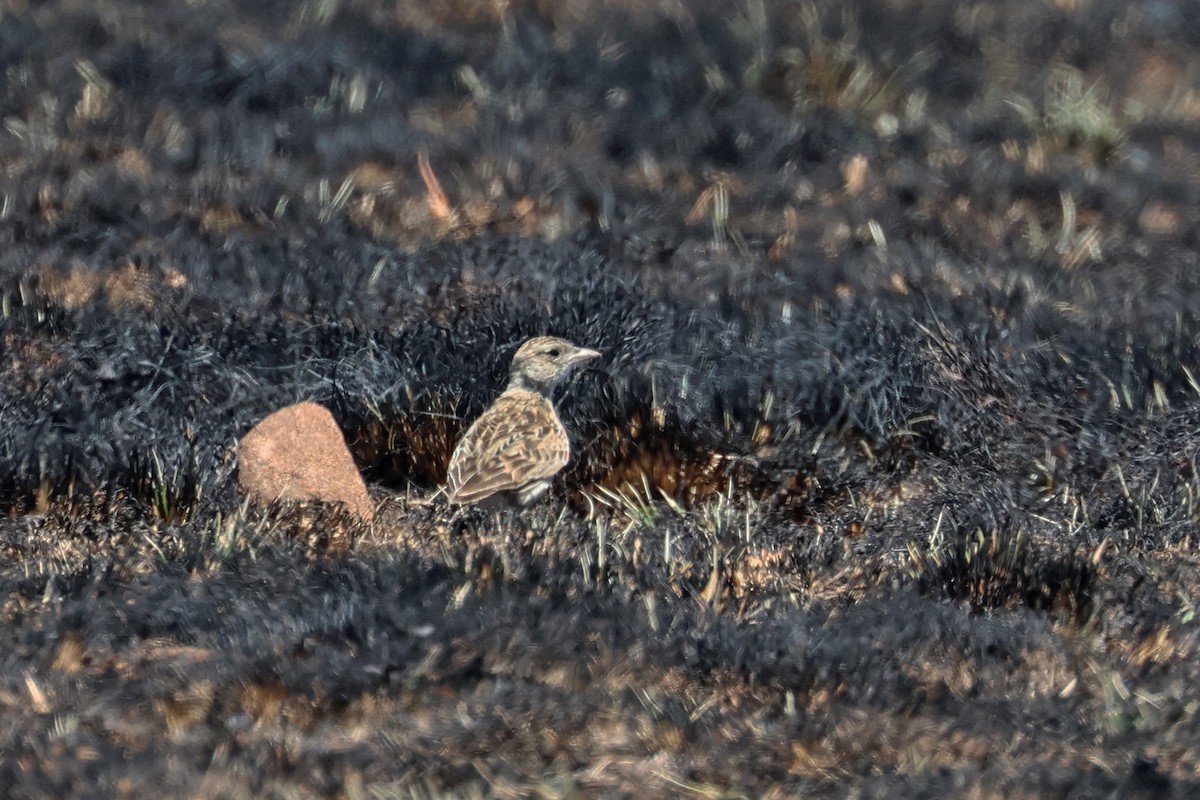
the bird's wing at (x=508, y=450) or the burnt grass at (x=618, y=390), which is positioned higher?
the burnt grass at (x=618, y=390)

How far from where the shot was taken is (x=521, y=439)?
6.27m

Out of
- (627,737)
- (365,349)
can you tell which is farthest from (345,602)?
(365,349)

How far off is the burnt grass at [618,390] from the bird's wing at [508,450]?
15cm

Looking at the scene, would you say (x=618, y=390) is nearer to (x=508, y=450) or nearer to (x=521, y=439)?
(x=521, y=439)

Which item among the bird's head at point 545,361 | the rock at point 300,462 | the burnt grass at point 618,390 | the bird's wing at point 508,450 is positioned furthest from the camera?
the bird's head at point 545,361

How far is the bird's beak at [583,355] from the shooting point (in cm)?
646

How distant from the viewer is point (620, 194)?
7.34 m

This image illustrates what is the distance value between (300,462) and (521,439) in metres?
0.82

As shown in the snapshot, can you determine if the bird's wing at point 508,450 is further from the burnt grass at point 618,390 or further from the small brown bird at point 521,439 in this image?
the burnt grass at point 618,390

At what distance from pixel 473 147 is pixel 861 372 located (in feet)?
7.20

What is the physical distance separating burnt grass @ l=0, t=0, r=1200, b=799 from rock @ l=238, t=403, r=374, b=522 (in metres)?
0.12

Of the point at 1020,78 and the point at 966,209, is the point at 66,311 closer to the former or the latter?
the point at 966,209

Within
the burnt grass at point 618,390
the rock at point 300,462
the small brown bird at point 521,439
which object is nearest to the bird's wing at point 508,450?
the small brown bird at point 521,439

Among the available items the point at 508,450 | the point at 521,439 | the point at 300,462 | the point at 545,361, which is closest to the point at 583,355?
the point at 545,361
